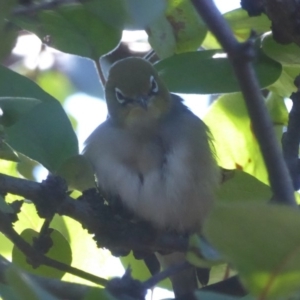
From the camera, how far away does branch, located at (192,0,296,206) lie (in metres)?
0.92

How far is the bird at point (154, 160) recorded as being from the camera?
235 centimetres

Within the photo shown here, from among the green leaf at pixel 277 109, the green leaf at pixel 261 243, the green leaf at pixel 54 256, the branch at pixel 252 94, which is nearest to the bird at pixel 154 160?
the green leaf at pixel 277 109

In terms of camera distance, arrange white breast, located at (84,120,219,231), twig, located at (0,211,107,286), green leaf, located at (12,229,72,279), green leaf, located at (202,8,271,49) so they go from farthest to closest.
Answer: white breast, located at (84,120,219,231) < green leaf, located at (202,8,271,49) < green leaf, located at (12,229,72,279) < twig, located at (0,211,107,286)

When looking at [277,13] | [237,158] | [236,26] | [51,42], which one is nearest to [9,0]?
[51,42]

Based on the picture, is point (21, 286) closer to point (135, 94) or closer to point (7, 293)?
point (7, 293)

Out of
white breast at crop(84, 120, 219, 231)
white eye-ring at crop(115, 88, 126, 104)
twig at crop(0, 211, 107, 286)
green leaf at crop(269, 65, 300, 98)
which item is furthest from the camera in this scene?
white eye-ring at crop(115, 88, 126, 104)

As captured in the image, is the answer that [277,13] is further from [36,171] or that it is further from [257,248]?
[257,248]

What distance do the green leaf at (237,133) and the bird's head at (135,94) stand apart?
63 centimetres

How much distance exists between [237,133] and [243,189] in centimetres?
35

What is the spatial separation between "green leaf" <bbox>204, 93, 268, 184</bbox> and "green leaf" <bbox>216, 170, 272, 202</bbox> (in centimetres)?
24

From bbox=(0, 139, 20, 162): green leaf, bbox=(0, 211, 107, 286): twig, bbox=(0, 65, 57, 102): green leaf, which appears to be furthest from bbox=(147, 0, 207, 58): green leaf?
bbox=(0, 211, 107, 286): twig

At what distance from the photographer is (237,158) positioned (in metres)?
1.91

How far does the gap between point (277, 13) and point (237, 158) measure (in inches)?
19.3

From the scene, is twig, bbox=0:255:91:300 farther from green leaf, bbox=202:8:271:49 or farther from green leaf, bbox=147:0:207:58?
green leaf, bbox=202:8:271:49
